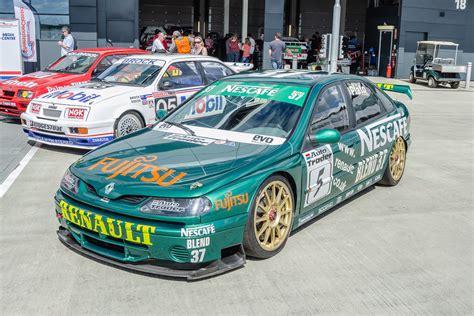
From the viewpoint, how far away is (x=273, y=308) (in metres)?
3.70

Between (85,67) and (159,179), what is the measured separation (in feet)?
25.4

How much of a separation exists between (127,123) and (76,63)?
3464 mm

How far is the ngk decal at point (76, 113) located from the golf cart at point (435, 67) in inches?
692

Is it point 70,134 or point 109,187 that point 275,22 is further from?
point 109,187

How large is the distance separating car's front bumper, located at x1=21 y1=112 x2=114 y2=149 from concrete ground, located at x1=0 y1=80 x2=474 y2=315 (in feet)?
4.90

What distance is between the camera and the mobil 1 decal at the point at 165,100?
8.94 metres

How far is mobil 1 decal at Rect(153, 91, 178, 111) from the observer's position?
8.94 meters

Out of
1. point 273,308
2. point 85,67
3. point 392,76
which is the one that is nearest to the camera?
point 273,308

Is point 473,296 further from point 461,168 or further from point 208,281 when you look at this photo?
point 461,168

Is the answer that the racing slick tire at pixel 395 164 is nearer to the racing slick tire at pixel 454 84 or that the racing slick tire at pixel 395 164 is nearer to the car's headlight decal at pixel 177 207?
the car's headlight decal at pixel 177 207

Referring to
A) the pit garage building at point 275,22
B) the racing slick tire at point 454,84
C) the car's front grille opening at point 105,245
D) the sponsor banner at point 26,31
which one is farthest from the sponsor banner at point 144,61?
the racing slick tire at point 454,84

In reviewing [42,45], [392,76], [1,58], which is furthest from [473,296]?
[392,76]

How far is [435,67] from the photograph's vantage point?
73.8 ft


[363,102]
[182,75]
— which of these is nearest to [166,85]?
[182,75]
